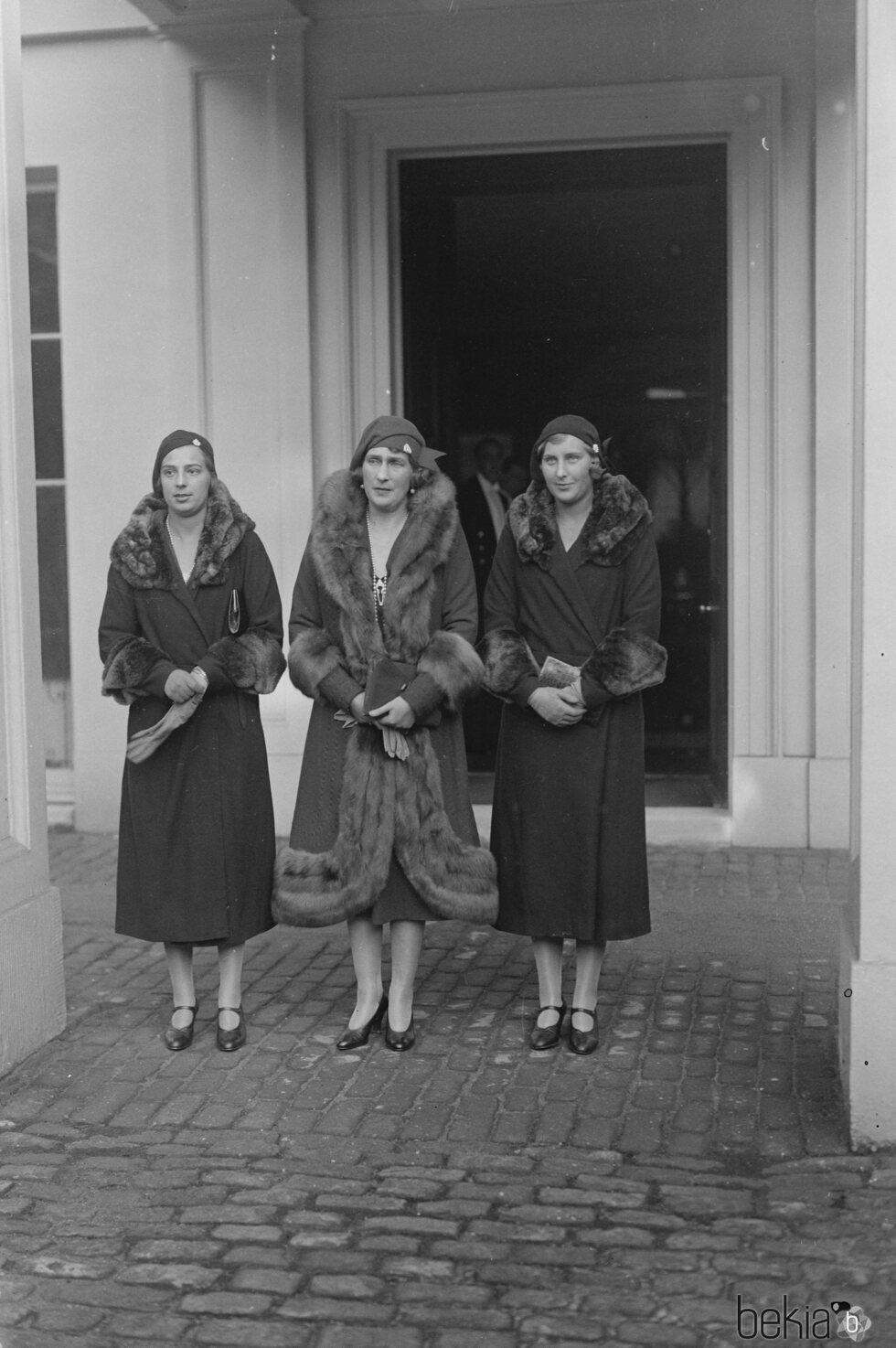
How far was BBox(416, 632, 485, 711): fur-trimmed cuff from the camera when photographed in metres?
4.98

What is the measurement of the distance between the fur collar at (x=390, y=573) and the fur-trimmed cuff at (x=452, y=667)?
4cm

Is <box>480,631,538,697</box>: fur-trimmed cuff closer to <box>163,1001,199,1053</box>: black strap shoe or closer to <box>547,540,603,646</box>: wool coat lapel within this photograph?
<box>547,540,603,646</box>: wool coat lapel

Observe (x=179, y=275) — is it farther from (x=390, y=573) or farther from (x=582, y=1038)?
(x=582, y=1038)

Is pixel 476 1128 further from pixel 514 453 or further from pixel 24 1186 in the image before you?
pixel 514 453

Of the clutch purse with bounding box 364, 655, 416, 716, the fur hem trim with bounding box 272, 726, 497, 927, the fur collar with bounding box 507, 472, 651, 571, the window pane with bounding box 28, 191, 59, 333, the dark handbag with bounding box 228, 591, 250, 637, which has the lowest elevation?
the fur hem trim with bounding box 272, 726, 497, 927

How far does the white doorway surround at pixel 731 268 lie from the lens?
804 cm

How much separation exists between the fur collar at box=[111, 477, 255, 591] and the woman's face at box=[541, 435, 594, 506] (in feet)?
3.26

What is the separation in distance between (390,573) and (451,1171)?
1.83 meters

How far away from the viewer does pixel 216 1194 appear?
13.3 feet

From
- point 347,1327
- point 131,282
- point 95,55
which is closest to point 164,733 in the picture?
point 347,1327

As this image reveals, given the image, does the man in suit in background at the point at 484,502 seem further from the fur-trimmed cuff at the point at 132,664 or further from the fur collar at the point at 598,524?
the fur-trimmed cuff at the point at 132,664

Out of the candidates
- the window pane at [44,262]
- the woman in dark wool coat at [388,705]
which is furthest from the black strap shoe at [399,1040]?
the window pane at [44,262]

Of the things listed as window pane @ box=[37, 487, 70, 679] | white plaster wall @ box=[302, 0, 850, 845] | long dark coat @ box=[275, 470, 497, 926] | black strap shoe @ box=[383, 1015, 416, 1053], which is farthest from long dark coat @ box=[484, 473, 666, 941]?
window pane @ box=[37, 487, 70, 679]

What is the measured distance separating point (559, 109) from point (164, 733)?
4.58m
